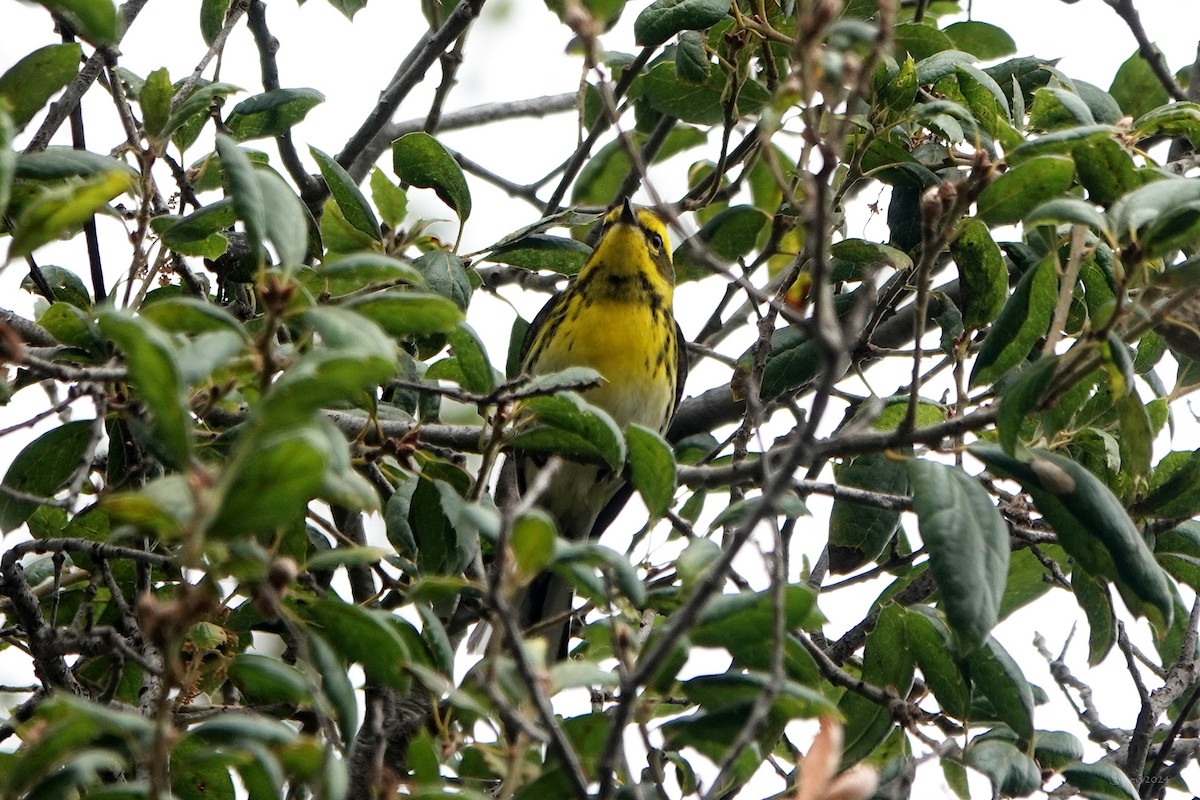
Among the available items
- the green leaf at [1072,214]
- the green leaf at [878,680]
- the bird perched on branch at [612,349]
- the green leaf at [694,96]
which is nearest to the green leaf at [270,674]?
the green leaf at [878,680]

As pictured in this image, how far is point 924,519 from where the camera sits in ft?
6.03

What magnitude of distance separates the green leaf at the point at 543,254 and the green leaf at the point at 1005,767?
138 centimetres

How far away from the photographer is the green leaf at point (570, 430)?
6.61ft

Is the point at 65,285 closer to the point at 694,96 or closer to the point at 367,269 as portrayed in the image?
the point at 367,269

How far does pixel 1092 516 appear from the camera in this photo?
1903 mm

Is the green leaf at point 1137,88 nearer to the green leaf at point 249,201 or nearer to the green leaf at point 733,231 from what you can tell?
the green leaf at point 733,231

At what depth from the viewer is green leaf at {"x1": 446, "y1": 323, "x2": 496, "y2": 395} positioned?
227 cm

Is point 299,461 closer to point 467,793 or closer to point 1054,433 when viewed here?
point 467,793

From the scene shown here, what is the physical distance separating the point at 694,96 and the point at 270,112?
0.97 m

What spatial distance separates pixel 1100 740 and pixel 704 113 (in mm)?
1783

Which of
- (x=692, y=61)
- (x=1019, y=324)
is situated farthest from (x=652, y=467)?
(x=692, y=61)

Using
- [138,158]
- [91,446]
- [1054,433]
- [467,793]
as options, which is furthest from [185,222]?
[1054,433]

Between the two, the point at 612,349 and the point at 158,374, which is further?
the point at 612,349

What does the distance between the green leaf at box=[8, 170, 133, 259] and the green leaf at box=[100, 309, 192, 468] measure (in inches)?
12.2
